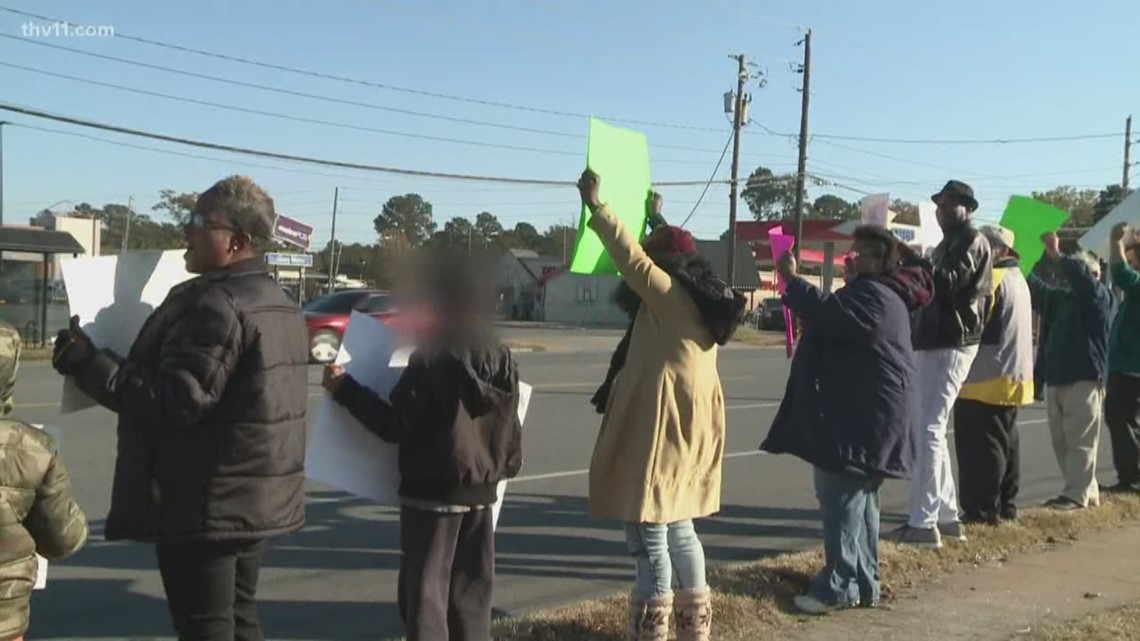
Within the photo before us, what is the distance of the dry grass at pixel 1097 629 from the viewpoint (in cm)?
504

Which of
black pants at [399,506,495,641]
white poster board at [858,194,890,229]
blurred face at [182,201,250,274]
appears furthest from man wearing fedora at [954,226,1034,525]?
blurred face at [182,201,250,274]

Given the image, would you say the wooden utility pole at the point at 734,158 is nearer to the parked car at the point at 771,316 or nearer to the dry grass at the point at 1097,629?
the parked car at the point at 771,316

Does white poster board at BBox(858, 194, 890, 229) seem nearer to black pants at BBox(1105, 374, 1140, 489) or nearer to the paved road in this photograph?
the paved road

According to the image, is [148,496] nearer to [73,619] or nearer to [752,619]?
[73,619]

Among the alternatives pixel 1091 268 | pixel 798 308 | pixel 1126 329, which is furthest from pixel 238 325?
pixel 1126 329

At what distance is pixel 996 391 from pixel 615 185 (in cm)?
372

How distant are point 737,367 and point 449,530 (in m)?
21.9

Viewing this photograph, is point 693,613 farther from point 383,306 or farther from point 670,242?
point 383,306

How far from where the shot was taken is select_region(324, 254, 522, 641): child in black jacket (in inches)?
148

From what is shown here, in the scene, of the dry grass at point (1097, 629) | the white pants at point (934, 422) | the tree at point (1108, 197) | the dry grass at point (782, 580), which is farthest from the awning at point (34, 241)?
the tree at point (1108, 197)

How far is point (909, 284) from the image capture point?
526cm

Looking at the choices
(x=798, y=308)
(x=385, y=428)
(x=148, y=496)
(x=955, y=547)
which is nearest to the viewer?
(x=148, y=496)

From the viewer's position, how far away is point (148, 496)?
10.4 feet

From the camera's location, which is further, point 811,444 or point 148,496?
point 811,444
